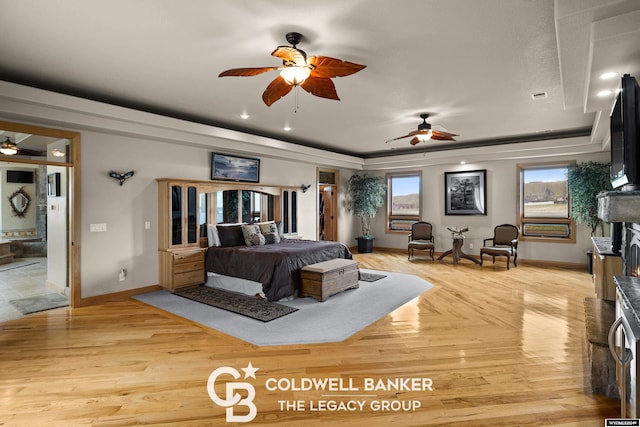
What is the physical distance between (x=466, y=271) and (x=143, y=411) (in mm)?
6312

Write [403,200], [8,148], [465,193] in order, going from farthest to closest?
1. [403,200]
2. [465,193]
3. [8,148]

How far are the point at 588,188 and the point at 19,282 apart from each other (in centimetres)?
1063

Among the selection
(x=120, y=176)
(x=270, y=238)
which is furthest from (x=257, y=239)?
(x=120, y=176)

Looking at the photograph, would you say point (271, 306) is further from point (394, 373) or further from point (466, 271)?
point (466, 271)

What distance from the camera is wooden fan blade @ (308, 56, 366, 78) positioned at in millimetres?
2674

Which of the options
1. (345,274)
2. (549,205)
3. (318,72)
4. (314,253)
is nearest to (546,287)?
(549,205)

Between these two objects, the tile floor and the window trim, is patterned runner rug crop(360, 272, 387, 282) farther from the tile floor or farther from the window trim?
the tile floor

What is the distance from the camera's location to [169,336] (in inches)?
138

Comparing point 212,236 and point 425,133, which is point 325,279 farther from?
point 425,133

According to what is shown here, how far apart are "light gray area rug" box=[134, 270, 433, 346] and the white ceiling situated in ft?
9.22

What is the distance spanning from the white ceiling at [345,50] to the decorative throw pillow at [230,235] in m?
1.95

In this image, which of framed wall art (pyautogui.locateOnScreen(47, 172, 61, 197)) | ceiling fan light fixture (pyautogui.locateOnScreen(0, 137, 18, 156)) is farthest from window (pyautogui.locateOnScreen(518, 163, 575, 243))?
ceiling fan light fixture (pyautogui.locateOnScreen(0, 137, 18, 156))

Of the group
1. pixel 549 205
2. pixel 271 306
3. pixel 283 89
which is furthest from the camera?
pixel 549 205

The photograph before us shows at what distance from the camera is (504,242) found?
7.64 meters
